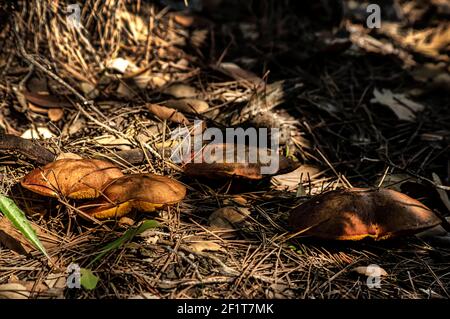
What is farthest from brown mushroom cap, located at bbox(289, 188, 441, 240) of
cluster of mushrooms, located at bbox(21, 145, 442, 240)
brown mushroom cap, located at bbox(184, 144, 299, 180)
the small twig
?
the small twig

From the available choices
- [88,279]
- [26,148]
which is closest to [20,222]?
[88,279]

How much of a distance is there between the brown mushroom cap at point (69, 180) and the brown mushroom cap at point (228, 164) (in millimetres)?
404

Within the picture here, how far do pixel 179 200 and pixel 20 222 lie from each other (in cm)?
56

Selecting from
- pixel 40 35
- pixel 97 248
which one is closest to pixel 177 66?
pixel 40 35

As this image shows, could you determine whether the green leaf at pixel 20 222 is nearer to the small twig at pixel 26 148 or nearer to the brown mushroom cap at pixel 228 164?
the small twig at pixel 26 148

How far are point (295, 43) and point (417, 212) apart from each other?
195 cm

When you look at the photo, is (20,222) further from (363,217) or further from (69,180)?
(363,217)

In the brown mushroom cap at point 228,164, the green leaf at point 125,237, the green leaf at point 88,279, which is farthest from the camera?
the brown mushroom cap at point 228,164

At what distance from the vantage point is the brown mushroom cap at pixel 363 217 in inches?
71.9

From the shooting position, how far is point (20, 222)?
1.81 meters

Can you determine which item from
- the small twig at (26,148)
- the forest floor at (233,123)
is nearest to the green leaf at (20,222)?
the forest floor at (233,123)

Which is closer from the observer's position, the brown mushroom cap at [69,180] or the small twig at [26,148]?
the brown mushroom cap at [69,180]

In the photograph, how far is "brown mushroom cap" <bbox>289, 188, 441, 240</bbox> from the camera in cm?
183

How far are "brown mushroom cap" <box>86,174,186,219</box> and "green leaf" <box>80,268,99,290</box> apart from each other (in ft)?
0.79
